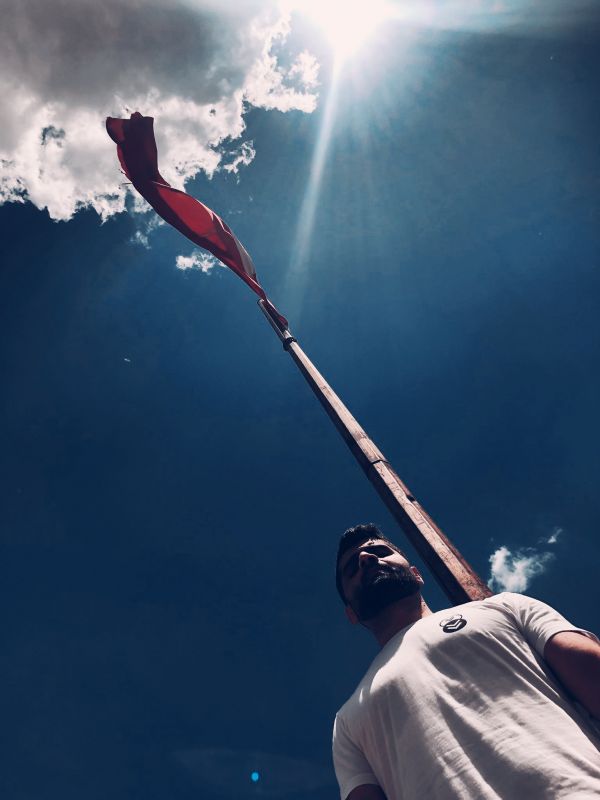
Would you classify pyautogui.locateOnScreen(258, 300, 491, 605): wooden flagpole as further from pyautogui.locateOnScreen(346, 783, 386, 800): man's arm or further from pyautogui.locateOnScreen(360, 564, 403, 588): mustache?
pyautogui.locateOnScreen(346, 783, 386, 800): man's arm

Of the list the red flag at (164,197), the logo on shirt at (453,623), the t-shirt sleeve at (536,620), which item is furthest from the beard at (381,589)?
the red flag at (164,197)

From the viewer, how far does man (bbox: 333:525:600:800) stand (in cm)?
171

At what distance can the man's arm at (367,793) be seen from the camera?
2.22 m

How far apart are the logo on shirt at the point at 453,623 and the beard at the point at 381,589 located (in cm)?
57

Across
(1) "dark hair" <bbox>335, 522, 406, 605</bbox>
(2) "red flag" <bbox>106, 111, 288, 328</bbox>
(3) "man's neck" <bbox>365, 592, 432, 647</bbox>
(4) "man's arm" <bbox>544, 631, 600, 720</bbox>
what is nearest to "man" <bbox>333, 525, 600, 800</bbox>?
(4) "man's arm" <bbox>544, 631, 600, 720</bbox>

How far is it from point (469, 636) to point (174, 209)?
817cm

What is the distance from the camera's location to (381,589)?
2996mm

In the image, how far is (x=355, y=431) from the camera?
13.4 feet

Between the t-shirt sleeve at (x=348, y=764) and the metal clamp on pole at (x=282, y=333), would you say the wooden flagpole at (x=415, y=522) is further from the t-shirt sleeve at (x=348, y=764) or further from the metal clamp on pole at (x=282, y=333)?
the metal clamp on pole at (x=282, y=333)

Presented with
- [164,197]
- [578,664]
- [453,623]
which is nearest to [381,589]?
[453,623]

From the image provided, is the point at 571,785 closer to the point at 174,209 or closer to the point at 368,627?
the point at 368,627

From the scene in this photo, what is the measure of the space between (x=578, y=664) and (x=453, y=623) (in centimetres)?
58

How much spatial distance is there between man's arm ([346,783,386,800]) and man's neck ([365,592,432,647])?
75 cm

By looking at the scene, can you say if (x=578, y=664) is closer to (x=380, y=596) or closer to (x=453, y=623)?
(x=453, y=623)
